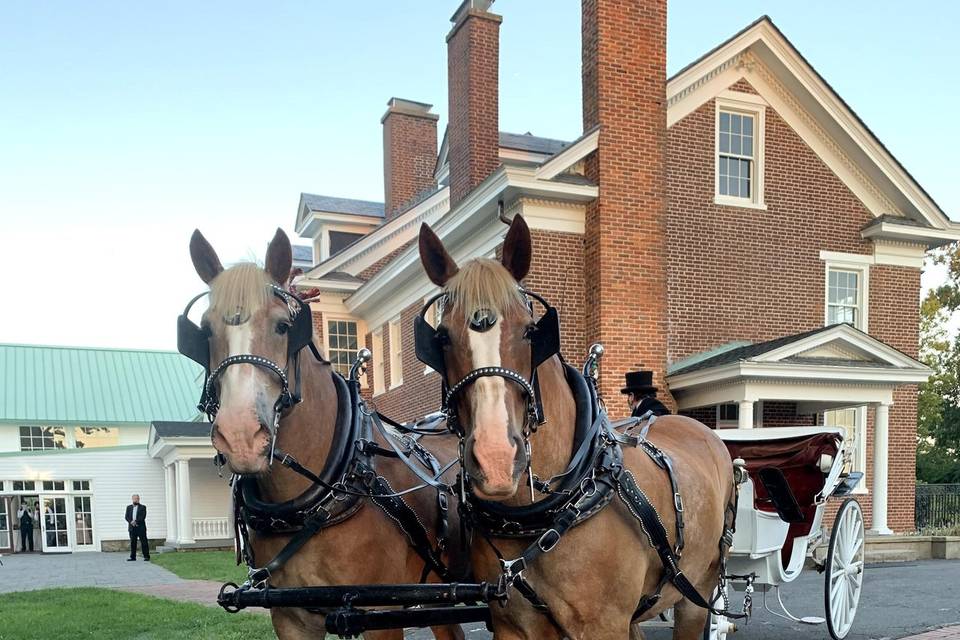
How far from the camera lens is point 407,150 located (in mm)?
22812

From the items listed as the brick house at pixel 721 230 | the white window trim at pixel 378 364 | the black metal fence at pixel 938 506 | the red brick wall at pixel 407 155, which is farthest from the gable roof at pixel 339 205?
the black metal fence at pixel 938 506

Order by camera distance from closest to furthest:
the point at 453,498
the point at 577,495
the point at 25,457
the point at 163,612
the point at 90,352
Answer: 1. the point at 577,495
2. the point at 453,498
3. the point at 163,612
4. the point at 25,457
5. the point at 90,352

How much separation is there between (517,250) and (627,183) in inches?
412

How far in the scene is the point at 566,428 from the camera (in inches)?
111

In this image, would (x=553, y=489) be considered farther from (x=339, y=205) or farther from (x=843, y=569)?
(x=339, y=205)

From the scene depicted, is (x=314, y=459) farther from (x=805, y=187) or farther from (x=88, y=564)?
(x=88, y=564)

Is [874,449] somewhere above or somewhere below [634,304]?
below

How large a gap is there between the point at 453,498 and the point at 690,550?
112cm

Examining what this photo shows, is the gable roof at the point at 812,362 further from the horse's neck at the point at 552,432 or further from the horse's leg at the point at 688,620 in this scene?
the horse's neck at the point at 552,432

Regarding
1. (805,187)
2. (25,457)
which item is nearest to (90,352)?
(25,457)

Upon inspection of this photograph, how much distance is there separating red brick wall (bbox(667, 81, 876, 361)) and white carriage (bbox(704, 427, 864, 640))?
6967mm

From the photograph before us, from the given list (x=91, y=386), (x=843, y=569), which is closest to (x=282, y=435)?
(x=843, y=569)

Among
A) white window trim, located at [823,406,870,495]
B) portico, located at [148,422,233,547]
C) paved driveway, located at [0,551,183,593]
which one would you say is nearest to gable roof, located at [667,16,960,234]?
white window trim, located at [823,406,870,495]

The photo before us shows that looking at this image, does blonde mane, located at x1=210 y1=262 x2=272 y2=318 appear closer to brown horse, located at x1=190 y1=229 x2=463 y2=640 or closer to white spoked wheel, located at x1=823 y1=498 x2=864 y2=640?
brown horse, located at x1=190 y1=229 x2=463 y2=640
